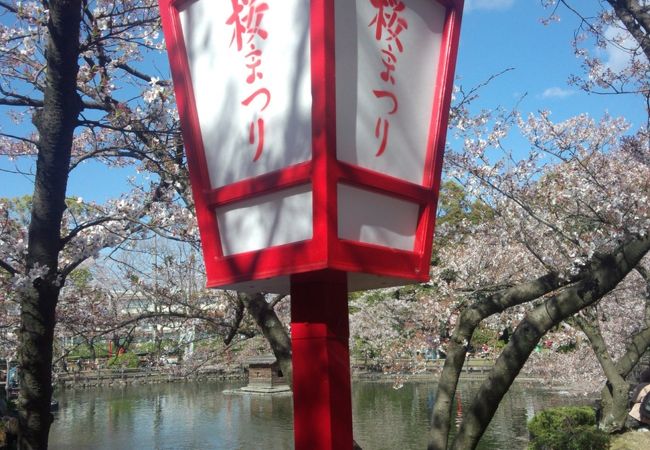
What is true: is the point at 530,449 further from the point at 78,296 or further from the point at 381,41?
the point at 381,41

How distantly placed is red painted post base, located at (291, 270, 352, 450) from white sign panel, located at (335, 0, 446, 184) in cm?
43

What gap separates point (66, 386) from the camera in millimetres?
22578

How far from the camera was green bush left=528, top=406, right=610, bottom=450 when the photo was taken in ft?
24.9

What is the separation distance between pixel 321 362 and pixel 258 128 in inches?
31.0

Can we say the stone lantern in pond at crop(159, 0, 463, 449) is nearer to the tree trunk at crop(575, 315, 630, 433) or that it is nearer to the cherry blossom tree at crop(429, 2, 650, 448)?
the cherry blossom tree at crop(429, 2, 650, 448)

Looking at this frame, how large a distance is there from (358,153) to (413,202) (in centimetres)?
32

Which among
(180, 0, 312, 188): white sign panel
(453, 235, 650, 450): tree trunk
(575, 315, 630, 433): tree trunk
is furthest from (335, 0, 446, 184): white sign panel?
(575, 315, 630, 433): tree trunk

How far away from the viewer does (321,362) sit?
1817mm

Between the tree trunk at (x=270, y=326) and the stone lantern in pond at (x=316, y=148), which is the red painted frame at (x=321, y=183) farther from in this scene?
the tree trunk at (x=270, y=326)

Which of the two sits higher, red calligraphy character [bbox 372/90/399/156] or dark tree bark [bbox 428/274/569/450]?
red calligraphy character [bbox 372/90/399/156]

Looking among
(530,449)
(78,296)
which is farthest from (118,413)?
(530,449)

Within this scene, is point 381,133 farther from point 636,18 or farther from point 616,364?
point 616,364

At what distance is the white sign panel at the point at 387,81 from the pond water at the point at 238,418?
10.6 metres

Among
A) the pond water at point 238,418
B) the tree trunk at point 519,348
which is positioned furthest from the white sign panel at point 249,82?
the pond water at point 238,418
